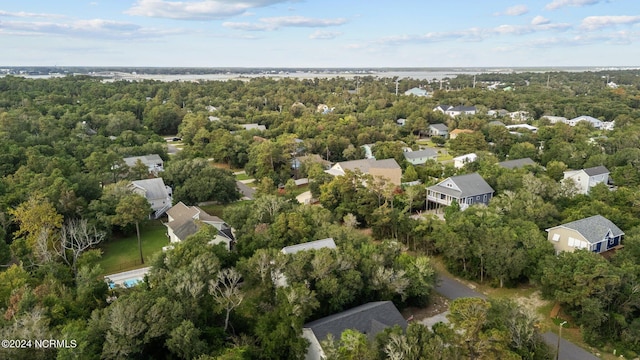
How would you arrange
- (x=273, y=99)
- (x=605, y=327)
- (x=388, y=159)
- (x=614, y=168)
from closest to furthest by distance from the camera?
(x=605, y=327), (x=614, y=168), (x=388, y=159), (x=273, y=99)

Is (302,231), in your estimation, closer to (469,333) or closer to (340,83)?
(469,333)

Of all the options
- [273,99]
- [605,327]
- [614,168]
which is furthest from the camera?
[273,99]

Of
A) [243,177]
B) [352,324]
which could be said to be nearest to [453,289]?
[352,324]

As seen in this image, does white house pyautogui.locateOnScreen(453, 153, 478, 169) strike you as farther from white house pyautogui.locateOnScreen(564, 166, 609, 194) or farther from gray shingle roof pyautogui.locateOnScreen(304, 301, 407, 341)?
gray shingle roof pyautogui.locateOnScreen(304, 301, 407, 341)

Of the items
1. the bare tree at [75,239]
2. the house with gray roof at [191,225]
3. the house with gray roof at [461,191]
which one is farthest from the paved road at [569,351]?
the bare tree at [75,239]

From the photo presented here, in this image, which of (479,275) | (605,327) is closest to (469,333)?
(605,327)
